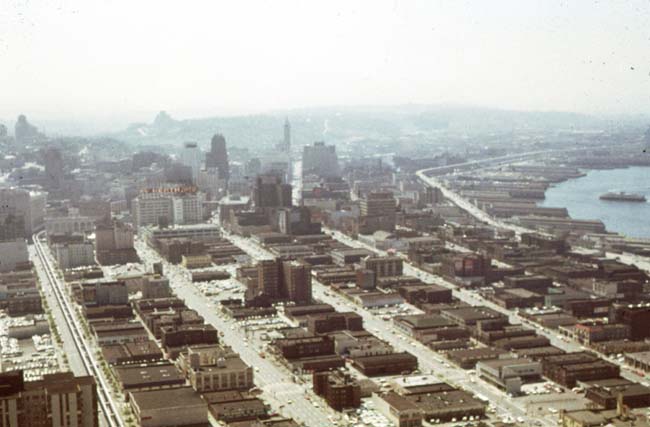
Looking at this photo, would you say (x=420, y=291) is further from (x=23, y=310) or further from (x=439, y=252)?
(x=23, y=310)

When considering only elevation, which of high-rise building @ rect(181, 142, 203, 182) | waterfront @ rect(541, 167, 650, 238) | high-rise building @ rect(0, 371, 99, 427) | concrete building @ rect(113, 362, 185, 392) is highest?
high-rise building @ rect(181, 142, 203, 182)

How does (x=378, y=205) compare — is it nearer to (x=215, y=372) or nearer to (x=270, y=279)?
(x=270, y=279)

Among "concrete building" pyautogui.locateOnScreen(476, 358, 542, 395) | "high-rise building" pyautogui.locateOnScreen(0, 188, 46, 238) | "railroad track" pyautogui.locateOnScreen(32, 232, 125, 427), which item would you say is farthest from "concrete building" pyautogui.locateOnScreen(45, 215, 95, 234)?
"concrete building" pyautogui.locateOnScreen(476, 358, 542, 395)

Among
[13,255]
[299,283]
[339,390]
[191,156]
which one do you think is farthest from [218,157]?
[339,390]

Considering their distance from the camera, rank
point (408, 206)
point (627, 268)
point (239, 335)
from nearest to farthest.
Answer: point (239, 335) < point (627, 268) < point (408, 206)

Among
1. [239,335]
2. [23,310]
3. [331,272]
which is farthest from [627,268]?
[23,310]

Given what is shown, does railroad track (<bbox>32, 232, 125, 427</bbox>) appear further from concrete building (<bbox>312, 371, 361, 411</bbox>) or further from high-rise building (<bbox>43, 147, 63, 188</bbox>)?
high-rise building (<bbox>43, 147, 63, 188</bbox>)
